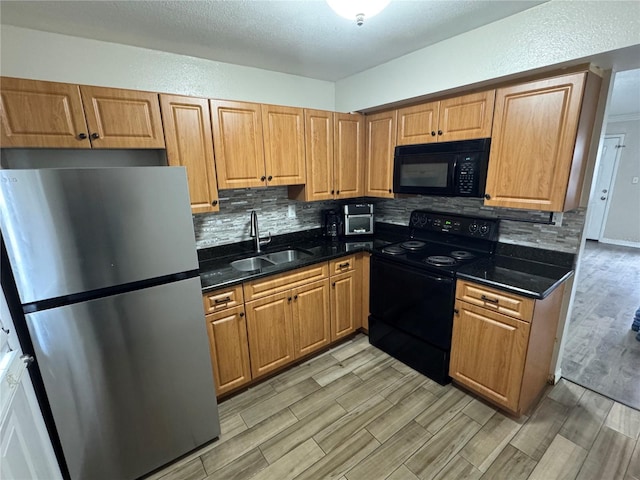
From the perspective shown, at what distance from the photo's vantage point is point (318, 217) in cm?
302

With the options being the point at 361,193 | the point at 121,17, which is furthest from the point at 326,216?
the point at 121,17

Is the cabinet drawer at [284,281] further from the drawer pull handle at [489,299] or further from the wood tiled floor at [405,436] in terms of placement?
the drawer pull handle at [489,299]

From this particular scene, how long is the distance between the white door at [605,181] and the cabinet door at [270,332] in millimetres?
5833

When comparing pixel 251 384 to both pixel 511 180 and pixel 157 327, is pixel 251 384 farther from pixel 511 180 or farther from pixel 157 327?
pixel 511 180

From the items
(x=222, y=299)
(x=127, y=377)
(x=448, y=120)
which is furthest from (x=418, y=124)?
(x=127, y=377)

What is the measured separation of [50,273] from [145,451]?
1052 mm

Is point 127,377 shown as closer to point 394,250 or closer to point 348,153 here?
point 394,250

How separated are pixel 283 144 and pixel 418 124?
1.05 metres

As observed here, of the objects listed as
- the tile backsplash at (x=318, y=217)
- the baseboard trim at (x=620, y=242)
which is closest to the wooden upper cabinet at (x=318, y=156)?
the tile backsplash at (x=318, y=217)

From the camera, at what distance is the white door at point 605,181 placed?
5.22 metres

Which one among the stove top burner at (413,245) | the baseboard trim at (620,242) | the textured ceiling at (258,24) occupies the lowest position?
the baseboard trim at (620,242)

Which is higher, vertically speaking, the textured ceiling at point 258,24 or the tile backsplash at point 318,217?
the textured ceiling at point 258,24

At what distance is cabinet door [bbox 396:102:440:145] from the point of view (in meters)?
2.18

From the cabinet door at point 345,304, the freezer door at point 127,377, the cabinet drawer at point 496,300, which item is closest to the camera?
the freezer door at point 127,377
